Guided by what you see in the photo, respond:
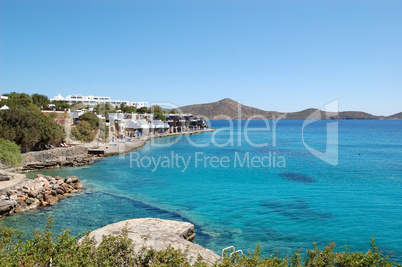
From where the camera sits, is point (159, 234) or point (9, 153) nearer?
point (159, 234)

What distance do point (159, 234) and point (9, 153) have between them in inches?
875

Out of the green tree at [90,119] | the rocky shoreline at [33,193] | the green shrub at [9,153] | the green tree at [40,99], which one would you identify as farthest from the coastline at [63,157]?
the green tree at [40,99]

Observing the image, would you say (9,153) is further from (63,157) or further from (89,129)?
(89,129)

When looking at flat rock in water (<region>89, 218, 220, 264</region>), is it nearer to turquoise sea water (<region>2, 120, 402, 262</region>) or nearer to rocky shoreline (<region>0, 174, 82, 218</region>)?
turquoise sea water (<region>2, 120, 402, 262</region>)

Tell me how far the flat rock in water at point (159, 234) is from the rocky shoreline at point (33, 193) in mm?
7821

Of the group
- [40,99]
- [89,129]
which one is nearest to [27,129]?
[89,129]

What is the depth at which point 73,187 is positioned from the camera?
21875 mm

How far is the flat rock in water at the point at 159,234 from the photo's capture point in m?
10.4

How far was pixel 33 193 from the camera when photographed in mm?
18500

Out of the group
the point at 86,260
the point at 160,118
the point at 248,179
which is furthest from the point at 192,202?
the point at 160,118

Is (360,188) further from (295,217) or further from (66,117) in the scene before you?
(66,117)

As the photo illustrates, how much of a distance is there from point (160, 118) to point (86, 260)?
8687 centimetres

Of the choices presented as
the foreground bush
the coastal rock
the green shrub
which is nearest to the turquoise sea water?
the coastal rock

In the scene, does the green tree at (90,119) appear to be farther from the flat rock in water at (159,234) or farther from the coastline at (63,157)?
the flat rock in water at (159,234)
